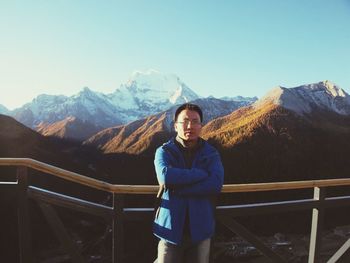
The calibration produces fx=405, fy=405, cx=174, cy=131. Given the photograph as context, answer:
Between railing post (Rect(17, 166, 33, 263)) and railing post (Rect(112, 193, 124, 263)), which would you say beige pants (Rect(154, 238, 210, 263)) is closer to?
railing post (Rect(112, 193, 124, 263))

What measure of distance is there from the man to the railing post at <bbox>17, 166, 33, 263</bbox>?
637 millimetres

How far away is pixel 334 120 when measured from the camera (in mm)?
100688

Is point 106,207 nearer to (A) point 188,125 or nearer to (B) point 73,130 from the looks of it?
(A) point 188,125

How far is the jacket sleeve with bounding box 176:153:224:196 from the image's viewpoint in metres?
2.04

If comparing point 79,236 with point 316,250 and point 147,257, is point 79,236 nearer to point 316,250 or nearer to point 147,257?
point 147,257

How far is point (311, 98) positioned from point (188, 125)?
363ft

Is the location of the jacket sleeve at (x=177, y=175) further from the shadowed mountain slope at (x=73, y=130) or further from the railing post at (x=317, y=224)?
the shadowed mountain slope at (x=73, y=130)

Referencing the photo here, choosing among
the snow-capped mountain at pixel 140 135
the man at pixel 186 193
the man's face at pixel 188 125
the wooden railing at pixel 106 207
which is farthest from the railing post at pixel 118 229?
the snow-capped mountain at pixel 140 135

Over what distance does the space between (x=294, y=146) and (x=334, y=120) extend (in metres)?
27.3

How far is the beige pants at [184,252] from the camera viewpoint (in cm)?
203

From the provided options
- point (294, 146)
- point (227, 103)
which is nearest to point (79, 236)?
point (294, 146)

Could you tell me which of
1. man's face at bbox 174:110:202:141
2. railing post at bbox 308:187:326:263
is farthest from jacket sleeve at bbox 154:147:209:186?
railing post at bbox 308:187:326:263

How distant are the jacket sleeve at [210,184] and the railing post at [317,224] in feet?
3.53

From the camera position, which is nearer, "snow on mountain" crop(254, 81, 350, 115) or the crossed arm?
the crossed arm
